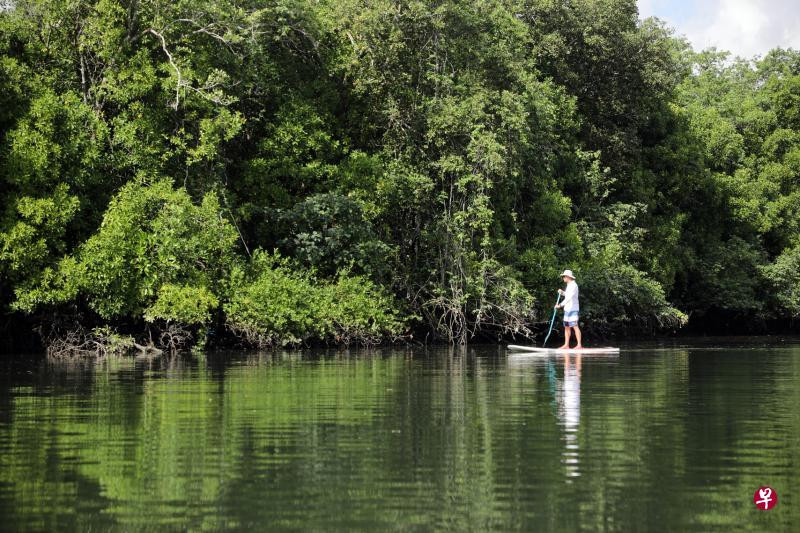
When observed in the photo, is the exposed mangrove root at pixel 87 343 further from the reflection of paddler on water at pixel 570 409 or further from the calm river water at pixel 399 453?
the reflection of paddler on water at pixel 570 409

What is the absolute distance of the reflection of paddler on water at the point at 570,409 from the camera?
10117mm

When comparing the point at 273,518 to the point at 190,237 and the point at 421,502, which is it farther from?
the point at 190,237

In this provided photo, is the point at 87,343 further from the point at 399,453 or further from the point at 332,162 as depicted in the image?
the point at 399,453

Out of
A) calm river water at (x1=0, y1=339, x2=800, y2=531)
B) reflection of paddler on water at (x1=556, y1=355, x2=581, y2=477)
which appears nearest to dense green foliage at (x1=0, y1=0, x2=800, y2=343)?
calm river water at (x1=0, y1=339, x2=800, y2=531)

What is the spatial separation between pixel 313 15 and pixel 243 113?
11.6 ft

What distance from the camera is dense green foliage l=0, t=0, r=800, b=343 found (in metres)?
29.5

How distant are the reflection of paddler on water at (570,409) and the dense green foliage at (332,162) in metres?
12.0

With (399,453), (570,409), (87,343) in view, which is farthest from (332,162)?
(399,453)

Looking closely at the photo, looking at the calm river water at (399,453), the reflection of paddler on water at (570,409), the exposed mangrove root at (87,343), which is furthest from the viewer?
the exposed mangrove root at (87,343)

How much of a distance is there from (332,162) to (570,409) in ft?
76.3

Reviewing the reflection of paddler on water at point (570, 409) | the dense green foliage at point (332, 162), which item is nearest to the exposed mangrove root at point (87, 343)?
the dense green foliage at point (332, 162)

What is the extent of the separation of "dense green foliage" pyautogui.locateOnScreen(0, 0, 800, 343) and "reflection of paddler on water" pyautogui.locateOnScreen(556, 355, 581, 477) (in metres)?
12.0

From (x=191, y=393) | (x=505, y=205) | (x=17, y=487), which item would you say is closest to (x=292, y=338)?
(x=505, y=205)

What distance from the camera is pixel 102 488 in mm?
8828
